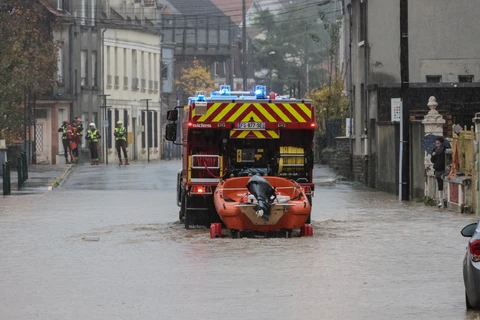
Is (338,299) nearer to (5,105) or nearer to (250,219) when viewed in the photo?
(250,219)

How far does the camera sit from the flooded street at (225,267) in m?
12.8

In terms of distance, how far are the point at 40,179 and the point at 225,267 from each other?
27.2 metres

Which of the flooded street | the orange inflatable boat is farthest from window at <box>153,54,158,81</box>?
the orange inflatable boat

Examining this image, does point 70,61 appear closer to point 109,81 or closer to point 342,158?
point 109,81

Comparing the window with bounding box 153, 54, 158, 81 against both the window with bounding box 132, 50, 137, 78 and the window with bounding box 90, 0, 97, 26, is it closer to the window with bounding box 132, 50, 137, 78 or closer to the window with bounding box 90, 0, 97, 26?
the window with bounding box 132, 50, 137, 78

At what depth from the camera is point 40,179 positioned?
43.1 metres

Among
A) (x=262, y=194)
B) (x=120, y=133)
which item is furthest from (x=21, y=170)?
(x=262, y=194)

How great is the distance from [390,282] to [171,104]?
87362 millimetres

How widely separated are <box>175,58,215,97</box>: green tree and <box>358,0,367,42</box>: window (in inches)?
2426

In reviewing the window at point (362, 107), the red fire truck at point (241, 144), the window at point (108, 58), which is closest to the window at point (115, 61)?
the window at point (108, 58)

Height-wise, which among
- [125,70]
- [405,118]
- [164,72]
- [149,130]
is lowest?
[149,130]

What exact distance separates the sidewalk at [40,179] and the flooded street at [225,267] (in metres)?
8.36

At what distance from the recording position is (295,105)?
2325 cm

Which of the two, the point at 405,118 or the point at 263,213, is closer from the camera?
the point at 263,213
